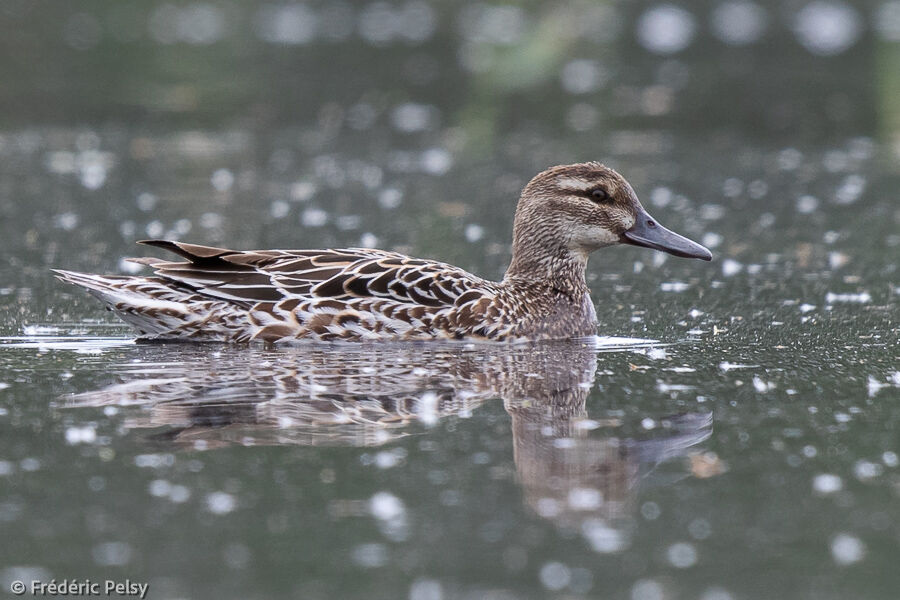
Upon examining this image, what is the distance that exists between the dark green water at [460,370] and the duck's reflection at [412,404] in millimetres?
25

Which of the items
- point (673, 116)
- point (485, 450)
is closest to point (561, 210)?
point (485, 450)

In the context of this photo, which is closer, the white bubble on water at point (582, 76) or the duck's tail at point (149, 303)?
the duck's tail at point (149, 303)

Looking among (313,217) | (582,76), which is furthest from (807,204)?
(582,76)

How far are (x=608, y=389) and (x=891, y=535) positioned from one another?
8.61 ft

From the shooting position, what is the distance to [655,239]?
10438mm

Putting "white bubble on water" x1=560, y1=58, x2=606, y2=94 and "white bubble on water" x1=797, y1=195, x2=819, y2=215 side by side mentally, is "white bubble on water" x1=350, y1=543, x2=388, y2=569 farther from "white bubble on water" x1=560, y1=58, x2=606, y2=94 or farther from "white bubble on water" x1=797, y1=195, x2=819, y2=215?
"white bubble on water" x1=560, y1=58, x2=606, y2=94

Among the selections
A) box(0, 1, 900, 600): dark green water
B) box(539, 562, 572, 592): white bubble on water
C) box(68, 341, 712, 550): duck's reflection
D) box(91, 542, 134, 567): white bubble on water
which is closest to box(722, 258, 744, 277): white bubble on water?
box(0, 1, 900, 600): dark green water

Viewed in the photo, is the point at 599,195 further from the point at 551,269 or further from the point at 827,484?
the point at 827,484

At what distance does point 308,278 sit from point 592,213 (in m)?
2.15

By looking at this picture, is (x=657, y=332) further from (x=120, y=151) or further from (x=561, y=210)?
(x=120, y=151)

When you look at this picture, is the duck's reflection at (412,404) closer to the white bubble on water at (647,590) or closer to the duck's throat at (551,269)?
the white bubble on water at (647,590)

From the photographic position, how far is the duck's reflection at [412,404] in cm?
684

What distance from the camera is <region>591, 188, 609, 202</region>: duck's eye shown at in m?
10.4

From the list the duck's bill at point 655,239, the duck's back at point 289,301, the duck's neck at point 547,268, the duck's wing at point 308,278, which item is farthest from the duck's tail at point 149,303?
the duck's bill at point 655,239
